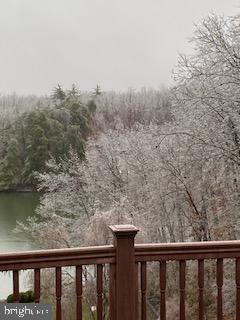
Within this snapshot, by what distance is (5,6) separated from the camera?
53.2 metres

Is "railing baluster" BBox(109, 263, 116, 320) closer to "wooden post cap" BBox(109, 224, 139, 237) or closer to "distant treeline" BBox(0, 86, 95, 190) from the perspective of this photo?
"wooden post cap" BBox(109, 224, 139, 237)

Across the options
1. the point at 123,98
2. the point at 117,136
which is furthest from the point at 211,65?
the point at 123,98

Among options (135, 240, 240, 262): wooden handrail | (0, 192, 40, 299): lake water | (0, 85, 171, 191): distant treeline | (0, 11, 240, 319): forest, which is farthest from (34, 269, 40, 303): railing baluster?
(0, 85, 171, 191): distant treeline

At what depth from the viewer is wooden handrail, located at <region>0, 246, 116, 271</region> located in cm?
219

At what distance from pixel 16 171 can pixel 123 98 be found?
24580 mm

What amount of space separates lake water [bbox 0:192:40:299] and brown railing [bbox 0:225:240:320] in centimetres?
534

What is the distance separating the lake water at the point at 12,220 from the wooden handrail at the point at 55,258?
212 inches

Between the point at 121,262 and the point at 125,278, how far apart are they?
0.09 metres

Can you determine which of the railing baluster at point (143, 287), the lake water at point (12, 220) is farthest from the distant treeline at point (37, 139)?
the railing baluster at point (143, 287)

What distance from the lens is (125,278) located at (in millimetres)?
2311

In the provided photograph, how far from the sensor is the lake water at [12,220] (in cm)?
1365

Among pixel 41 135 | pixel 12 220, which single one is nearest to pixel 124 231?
pixel 12 220

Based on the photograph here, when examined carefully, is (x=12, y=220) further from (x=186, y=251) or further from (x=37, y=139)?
(x=186, y=251)

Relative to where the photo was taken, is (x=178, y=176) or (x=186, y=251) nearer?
(x=186, y=251)
